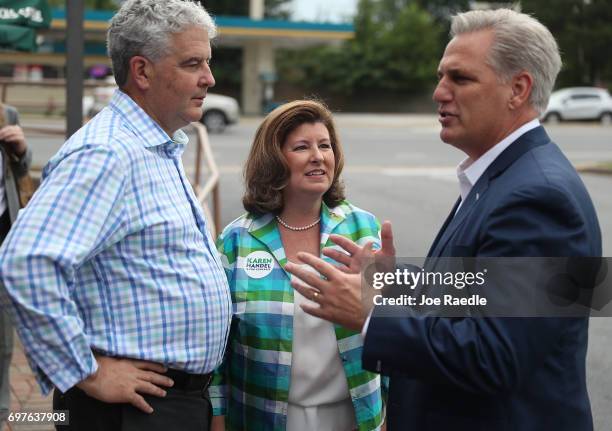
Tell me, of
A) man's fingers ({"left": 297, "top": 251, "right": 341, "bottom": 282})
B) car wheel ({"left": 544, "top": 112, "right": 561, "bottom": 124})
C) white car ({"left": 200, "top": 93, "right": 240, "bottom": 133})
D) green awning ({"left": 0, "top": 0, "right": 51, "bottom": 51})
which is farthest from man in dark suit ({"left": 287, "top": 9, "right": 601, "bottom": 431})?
car wheel ({"left": 544, "top": 112, "right": 561, "bottom": 124})

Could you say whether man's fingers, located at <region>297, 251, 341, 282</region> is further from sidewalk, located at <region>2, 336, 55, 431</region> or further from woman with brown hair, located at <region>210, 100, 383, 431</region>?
A: sidewalk, located at <region>2, 336, 55, 431</region>

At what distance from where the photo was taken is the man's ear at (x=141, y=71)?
2.35 metres

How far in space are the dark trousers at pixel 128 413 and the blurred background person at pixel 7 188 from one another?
176 cm

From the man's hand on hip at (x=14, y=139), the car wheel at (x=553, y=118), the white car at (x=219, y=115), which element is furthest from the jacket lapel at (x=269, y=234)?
the car wheel at (x=553, y=118)

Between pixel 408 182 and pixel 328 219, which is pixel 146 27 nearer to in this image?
pixel 328 219

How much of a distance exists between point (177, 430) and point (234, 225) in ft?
2.86

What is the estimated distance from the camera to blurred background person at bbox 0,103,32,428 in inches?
157

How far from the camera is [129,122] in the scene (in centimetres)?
233

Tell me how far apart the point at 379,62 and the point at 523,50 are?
4725 centimetres

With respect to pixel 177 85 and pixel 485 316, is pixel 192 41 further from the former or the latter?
pixel 485 316

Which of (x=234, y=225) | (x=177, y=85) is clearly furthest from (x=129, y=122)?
(x=234, y=225)

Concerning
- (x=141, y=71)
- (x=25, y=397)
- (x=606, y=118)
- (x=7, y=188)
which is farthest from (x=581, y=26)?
(x=141, y=71)

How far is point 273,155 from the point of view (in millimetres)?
3018

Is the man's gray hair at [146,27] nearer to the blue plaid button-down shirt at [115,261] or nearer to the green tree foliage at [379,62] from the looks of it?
the blue plaid button-down shirt at [115,261]
